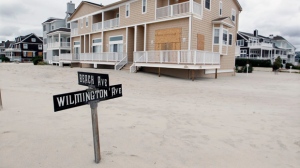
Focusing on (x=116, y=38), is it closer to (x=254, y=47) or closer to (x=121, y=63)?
(x=121, y=63)

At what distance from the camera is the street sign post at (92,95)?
2881mm

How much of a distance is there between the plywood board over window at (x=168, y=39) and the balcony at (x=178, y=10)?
131cm

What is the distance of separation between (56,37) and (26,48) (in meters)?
35.9

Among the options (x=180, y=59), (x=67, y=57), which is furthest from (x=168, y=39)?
(x=67, y=57)

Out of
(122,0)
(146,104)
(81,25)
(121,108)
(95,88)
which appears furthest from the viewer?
(81,25)

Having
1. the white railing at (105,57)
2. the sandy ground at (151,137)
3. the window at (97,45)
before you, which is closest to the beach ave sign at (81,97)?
the sandy ground at (151,137)

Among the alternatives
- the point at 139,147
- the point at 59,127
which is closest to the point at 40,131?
the point at 59,127

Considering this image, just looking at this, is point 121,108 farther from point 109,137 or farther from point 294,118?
point 294,118

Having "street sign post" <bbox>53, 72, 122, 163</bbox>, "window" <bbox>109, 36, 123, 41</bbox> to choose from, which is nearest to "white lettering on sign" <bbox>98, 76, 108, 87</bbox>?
"street sign post" <bbox>53, 72, 122, 163</bbox>

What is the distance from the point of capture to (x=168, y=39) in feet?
65.3

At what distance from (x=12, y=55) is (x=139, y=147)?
3291 inches

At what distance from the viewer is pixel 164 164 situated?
3.54 m

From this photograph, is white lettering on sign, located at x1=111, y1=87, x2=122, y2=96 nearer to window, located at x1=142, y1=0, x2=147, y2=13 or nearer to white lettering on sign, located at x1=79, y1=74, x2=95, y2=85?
white lettering on sign, located at x1=79, y1=74, x2=95, y2=85

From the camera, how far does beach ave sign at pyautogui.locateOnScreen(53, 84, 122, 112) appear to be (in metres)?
2.80
